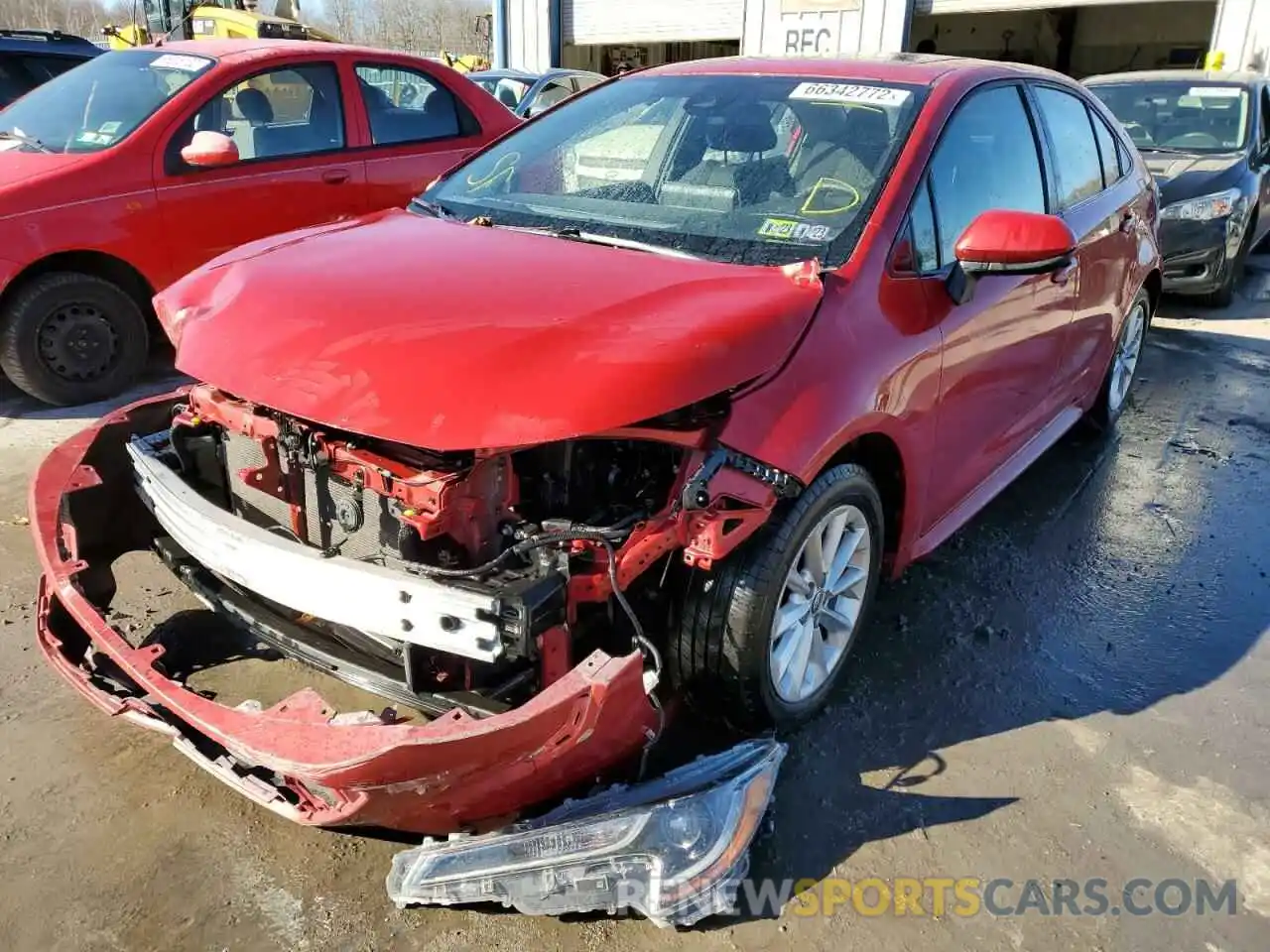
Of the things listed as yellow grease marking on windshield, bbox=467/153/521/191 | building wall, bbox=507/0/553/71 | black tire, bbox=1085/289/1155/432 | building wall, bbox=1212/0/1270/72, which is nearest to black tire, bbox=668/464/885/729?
yellow grease marking on windshield, bbox=467/153/521/191

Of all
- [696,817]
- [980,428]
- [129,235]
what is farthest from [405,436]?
[129,235]

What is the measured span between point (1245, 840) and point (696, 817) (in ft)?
4.89

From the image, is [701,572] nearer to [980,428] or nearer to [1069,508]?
[980,428]

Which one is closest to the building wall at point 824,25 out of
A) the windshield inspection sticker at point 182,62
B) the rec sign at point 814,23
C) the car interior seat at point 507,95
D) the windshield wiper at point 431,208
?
the rec sign at point 814,23

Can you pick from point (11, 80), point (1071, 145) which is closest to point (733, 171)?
point (1071, 145)

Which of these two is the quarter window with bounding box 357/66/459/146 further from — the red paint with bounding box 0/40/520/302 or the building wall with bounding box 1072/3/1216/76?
the building wall with bounding box 1072/3/1216/76

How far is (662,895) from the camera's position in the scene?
2.16m

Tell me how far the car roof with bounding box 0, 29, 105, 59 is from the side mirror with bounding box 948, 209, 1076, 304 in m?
7.62

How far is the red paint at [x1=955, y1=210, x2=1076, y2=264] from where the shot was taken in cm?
275

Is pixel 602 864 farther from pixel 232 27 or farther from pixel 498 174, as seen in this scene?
pixel 232 27

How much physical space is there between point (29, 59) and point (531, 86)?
15.4 ft

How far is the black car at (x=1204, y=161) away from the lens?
7719 millimetres

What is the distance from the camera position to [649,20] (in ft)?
61.1

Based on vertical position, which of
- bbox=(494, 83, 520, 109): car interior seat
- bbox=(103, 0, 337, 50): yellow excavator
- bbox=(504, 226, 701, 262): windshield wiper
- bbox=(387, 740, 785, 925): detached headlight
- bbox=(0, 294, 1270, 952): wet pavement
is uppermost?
bbox=(103, 0, 337, 50): yellow excavator
